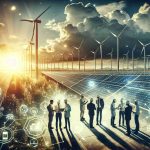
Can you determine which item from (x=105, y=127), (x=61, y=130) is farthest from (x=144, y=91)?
(x=61, y=130)

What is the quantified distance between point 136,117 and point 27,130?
7424 mm

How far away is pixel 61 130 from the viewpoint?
64.0ft

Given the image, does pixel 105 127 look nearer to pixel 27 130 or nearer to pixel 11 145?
pixel 27 130

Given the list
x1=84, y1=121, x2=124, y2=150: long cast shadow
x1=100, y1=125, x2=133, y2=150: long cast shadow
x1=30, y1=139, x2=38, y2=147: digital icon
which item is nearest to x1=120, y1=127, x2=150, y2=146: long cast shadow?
x1=100, y1=125, x2=133, y2=150: long cast shadow
